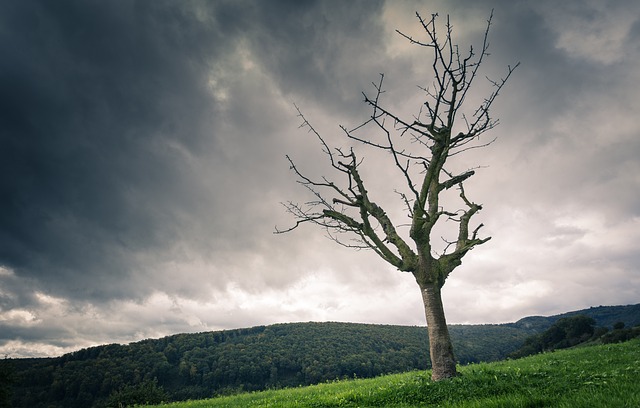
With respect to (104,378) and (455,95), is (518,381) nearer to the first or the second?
(455,95)

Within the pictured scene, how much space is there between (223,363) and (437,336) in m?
123

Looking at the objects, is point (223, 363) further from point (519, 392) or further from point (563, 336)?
point (519, 392)

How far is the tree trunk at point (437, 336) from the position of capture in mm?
10930

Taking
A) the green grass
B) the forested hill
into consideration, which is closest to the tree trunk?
the green grass

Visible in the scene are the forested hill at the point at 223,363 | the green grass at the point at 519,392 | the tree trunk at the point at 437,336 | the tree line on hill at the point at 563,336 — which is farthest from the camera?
the forested hill at the point at 223,363

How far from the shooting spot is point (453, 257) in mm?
12875

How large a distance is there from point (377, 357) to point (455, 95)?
4479 inches

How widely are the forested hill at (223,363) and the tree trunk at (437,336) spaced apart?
280ft

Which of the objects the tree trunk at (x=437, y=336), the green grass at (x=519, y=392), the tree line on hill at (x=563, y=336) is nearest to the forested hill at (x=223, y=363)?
the tree line on hill at (x=563, y=336)

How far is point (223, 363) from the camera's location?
11388 cm

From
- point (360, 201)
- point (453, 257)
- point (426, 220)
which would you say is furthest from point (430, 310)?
point (360, 201)

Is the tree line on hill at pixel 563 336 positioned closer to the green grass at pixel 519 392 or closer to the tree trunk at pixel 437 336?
the tree trunk at pixel 437 336

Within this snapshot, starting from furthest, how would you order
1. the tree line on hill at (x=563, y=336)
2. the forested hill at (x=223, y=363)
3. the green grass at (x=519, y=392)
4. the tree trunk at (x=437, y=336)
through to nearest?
the forested hill at (x=223, y=363) → the tree line on hill at (x=563, y=336) → the tree trunk at (x=437, y=336) → the green grass at (x=519, y=392)

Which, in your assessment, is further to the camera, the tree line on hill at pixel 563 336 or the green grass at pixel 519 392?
the tree line on hill at pixel 563 336
